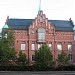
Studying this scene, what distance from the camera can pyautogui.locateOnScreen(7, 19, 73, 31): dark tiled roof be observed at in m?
78.1

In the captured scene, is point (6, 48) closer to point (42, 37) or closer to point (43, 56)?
point (43, 56)

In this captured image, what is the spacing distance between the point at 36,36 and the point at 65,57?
35.3 ft

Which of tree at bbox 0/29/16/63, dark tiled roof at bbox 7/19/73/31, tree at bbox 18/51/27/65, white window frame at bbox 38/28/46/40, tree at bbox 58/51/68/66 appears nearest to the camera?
tree at bbox 0/29/16/63

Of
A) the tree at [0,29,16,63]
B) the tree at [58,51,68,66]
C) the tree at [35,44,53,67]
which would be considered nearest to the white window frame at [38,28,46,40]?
the tree at [58,51,68,66]

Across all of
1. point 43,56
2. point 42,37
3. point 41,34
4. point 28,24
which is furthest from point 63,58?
point 28,24

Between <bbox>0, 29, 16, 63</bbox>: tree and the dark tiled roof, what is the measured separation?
36.5ft

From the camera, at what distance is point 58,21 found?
268ft

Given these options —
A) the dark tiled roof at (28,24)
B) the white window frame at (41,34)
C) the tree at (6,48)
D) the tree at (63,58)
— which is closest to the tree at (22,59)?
the tree at (6,48)

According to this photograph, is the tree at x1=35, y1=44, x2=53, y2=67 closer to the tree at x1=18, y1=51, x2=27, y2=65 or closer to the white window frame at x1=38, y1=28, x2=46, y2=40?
the tree at x1=18, y1=51, x2=27, y2=65

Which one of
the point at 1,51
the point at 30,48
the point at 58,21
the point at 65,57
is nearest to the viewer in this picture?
the point at 1,51

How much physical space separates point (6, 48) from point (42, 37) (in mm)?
15671

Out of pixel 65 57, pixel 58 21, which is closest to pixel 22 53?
pixel 65 57

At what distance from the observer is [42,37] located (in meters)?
77.3

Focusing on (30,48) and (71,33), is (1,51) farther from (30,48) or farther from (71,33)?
(71,33)
